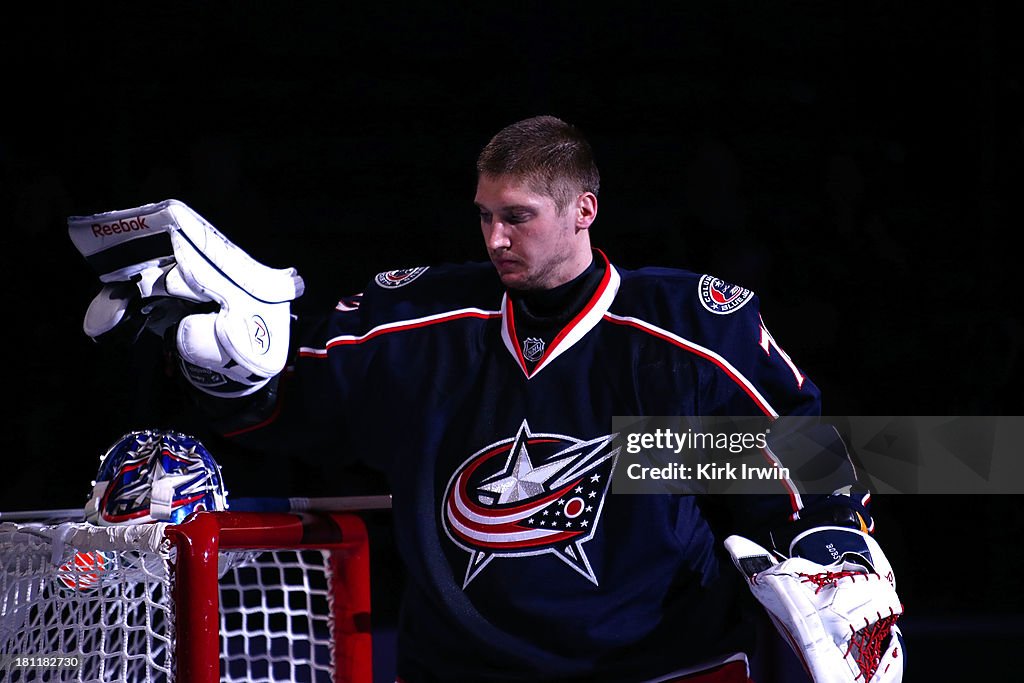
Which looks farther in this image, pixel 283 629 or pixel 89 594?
pixel 283 629

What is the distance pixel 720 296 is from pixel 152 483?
29.8 inches

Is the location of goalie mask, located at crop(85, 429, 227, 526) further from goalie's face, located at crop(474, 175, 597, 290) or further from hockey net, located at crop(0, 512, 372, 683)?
goalie's face, located at crop(474, 175, 597, 290)

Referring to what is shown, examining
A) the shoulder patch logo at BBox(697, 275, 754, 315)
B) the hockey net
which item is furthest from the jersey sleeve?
the hockey net

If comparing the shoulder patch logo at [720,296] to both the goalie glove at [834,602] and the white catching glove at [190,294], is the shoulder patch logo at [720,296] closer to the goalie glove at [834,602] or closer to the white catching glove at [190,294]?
the goalie glove at [834,602]

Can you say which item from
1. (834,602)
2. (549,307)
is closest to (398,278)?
(549,307)

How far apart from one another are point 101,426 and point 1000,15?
194 cm

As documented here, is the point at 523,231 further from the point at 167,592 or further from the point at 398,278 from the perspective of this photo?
the point at 167,592

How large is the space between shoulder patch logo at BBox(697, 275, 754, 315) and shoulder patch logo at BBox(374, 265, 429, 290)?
408 mm

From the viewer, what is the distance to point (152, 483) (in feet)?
4.42

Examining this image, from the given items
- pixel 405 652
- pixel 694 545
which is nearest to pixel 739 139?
pixel 694 545

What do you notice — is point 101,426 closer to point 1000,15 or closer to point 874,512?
point 874,512

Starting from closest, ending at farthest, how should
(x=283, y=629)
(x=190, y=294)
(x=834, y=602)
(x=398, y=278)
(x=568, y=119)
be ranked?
(x=834, y=602)
(x=190, y=294)
(x=398, y=278)
(x=283, y=629)
(x=568, y=119)

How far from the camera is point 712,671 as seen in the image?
143 centimetres

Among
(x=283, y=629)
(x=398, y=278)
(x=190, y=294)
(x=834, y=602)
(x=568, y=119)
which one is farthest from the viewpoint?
(x=568, y=119)
